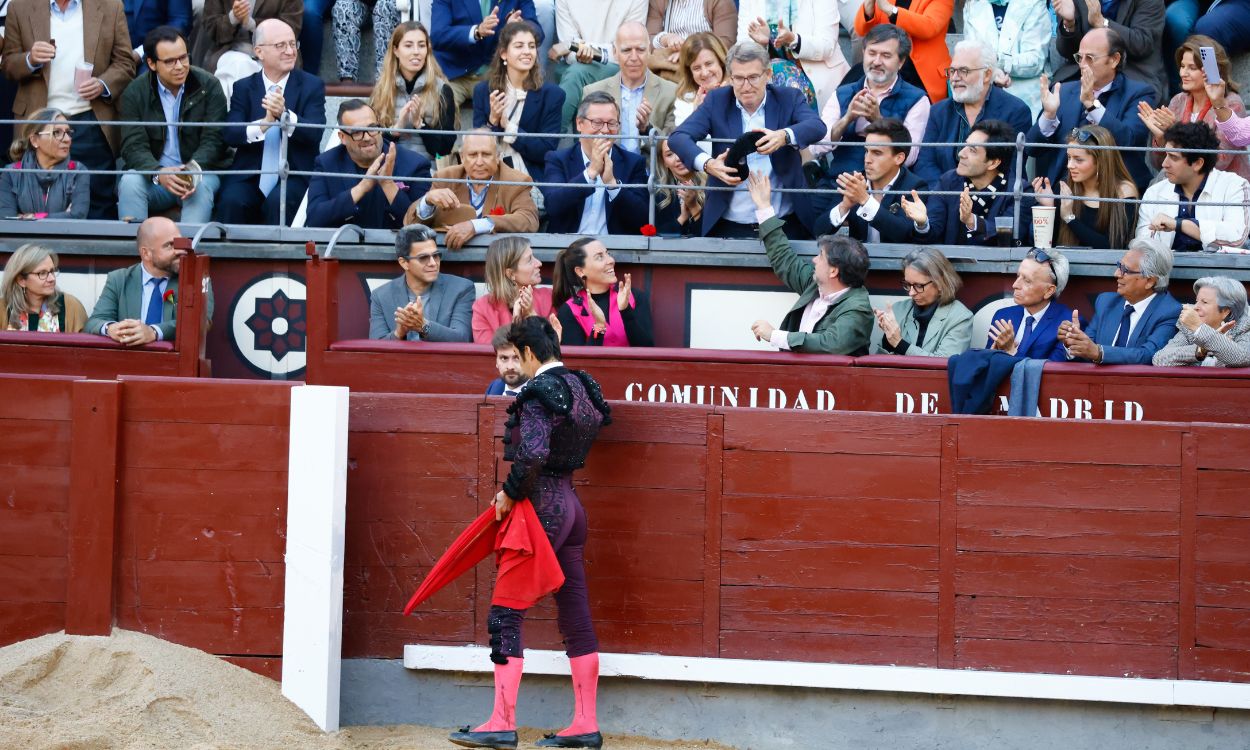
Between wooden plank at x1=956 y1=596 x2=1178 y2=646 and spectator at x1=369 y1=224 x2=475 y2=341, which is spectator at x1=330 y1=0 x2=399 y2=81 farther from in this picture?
wooden plank at x1=956 y1=596 x2=1178 y2=646

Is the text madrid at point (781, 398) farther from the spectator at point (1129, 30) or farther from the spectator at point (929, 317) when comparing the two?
the spectator at point (1129, 30)

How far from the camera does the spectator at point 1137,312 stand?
798cm

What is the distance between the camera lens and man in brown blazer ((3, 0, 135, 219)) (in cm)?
1041

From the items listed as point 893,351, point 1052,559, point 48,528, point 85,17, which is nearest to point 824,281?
point 893,351

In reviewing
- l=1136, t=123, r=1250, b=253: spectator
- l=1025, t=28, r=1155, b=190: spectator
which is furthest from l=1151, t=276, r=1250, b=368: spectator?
l=1025, t=28, r=1155, b=190: spectator

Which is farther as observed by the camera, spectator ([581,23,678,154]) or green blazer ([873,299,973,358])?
spectator ([581,23,678,154])

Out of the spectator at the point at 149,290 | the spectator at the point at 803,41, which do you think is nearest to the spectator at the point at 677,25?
the spectator at the point at 803,41

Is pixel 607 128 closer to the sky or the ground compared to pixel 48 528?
closer to the sky

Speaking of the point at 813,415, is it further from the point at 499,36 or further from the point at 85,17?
the point at 85,17

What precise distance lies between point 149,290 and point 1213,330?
525 centimetres

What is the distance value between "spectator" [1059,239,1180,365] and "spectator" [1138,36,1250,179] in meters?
1.34

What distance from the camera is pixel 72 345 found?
887cm

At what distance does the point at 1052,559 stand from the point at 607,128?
3.71 metres

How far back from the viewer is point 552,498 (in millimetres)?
6488
